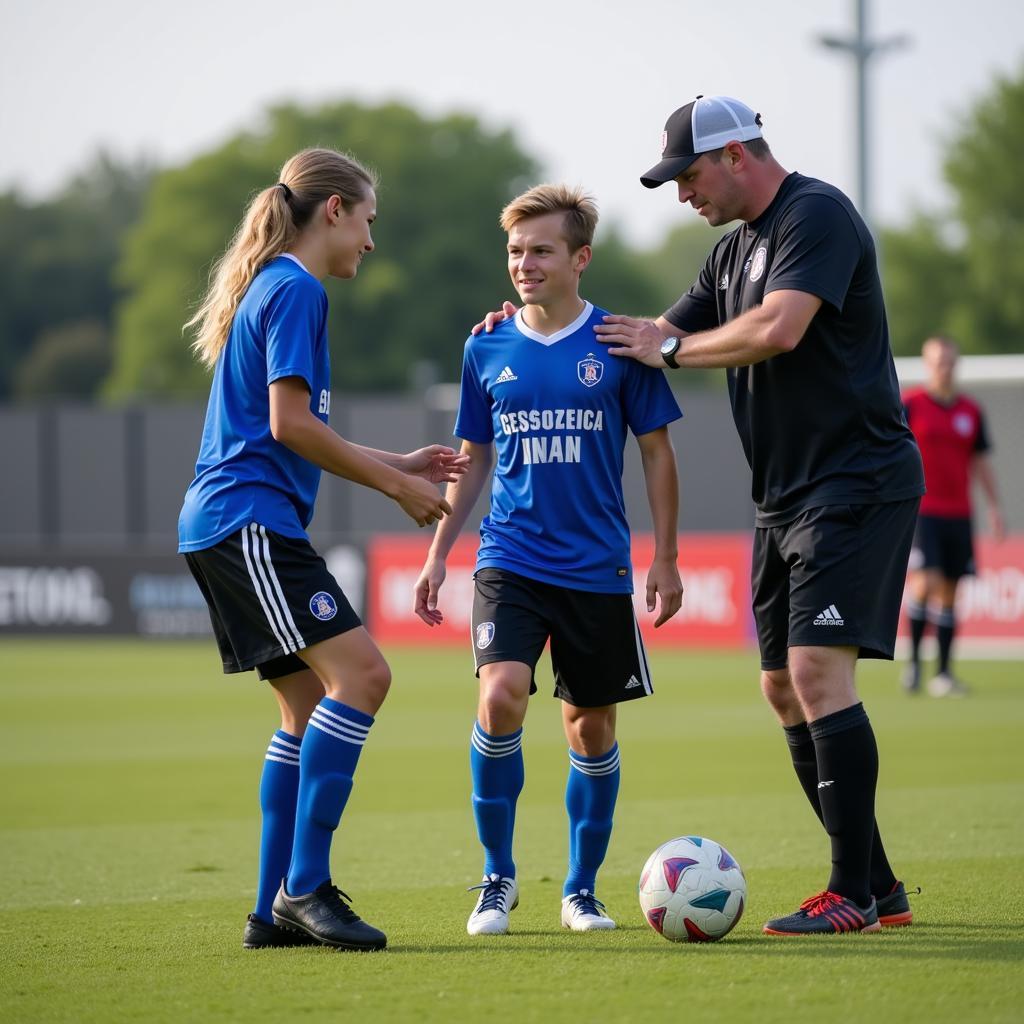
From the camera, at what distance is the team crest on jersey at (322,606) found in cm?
496

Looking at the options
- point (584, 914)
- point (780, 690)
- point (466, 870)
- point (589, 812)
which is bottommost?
point (466, 870)

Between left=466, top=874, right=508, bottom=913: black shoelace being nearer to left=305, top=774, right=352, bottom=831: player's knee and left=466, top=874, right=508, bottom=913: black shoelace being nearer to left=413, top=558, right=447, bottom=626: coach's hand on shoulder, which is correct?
left=305, top=774, right=352, bottom=831: player's knee

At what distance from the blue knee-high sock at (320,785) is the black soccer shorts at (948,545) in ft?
31.1

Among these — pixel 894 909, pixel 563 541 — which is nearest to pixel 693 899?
pixel 894 909

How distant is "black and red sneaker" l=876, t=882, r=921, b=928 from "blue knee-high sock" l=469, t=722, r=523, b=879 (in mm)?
1160

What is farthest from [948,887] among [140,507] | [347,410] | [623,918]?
[140,507]

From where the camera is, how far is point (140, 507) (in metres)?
31.1

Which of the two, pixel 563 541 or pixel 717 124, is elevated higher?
pixel 717 124

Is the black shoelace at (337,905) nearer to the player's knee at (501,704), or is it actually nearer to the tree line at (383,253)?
the player's knee at (501,704)

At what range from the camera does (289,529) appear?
5023 mm

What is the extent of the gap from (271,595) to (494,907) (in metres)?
1.23

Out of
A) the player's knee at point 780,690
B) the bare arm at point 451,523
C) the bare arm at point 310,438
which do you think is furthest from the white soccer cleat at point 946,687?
the bare arm at point 310,438

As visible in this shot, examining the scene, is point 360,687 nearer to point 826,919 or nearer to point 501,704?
point 501,704

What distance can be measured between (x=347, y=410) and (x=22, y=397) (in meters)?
56.5
